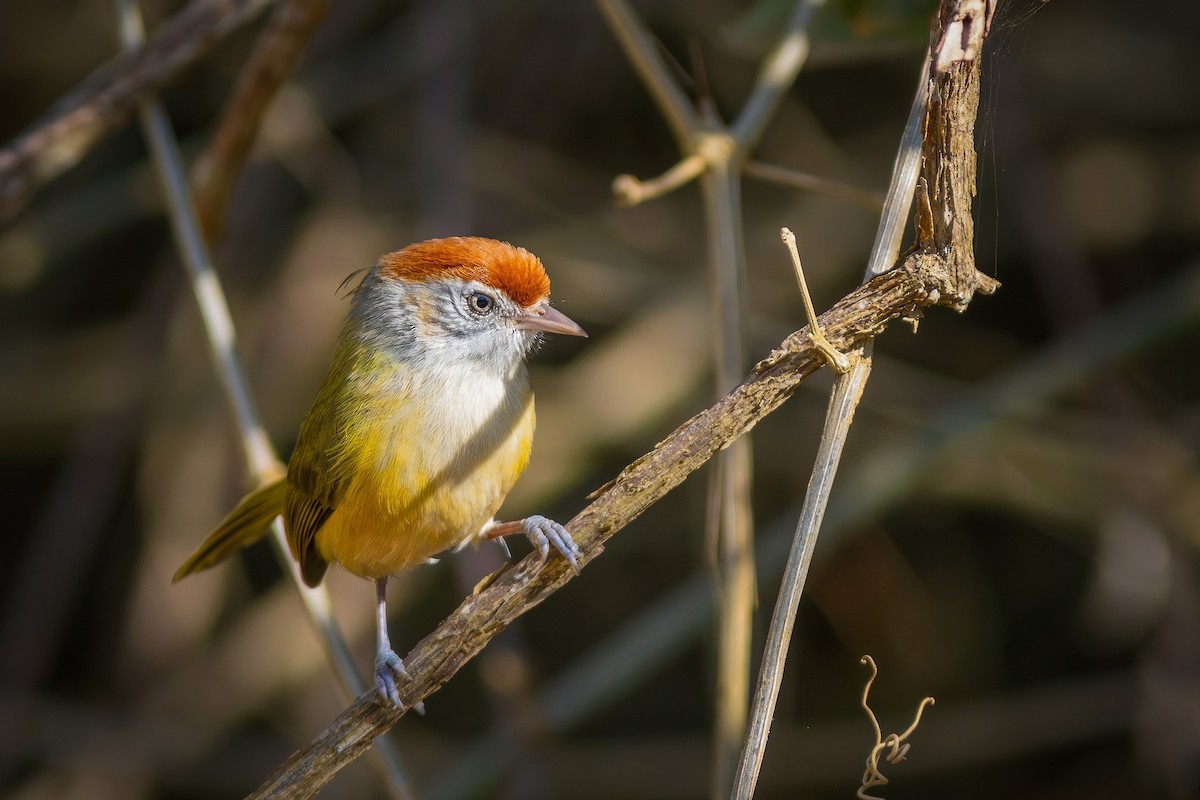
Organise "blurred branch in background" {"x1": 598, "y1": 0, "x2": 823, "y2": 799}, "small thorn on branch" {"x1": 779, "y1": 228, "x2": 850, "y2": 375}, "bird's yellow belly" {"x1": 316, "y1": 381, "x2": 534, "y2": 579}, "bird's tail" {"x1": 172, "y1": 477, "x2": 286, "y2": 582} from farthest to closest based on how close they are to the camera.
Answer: "bird's tail" {"x1": 172, "y1": 477, "x2": 286, "y2": 582} < "bird's yellow belly" {"x1": 316, "y1": 381, "x2": 534, "y2": 579} < "blurred branch in background" {"x1": 598, "y1": 0, "x2": 823, "y2": 799} < "small thorn on branch" {"x1": 779, "y1": 228, "x2": 850, "y2": 375}

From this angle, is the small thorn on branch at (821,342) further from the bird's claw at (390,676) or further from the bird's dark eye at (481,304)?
the bird's dark eye at (481,304)

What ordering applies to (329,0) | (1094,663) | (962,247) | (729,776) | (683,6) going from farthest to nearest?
(683,6), (1094,663), (329,0), (729,776), (962,247)

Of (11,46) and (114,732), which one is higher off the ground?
(11,46)

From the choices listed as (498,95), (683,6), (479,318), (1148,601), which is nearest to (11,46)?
(498,95)

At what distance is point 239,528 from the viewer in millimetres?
3227

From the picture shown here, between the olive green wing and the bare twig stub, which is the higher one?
the bare twig stub

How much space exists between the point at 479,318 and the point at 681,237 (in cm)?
267

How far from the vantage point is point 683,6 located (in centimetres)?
504

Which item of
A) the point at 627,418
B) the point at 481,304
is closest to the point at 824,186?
the point at 481,304

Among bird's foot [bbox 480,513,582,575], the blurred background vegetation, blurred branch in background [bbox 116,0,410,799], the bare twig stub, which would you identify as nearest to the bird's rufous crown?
blurred branch in background [bbox 116,0,410,799]

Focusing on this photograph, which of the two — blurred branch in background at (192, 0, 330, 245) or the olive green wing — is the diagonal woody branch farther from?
blurred branch in background at (192, 0, 330, 245)

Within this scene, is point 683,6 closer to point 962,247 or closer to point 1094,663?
point 1094,663

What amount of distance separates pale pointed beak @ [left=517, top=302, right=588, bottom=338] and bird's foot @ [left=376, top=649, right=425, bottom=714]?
0.86 m

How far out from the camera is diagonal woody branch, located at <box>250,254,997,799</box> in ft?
5.83
